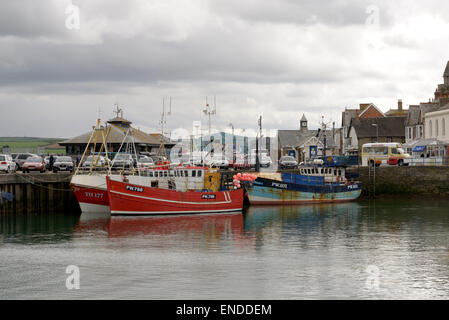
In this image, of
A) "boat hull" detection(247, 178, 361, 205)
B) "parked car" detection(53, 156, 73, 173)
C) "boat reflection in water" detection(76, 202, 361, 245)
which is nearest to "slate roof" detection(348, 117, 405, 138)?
"boat hull" detection(247, 178, 361, 205)

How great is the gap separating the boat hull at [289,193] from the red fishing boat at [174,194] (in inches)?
203

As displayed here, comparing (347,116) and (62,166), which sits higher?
(347,116)

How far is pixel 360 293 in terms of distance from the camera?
24391 mm

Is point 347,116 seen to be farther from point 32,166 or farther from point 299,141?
point 32,166

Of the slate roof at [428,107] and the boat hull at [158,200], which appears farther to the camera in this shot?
the slate roof at [428,107]

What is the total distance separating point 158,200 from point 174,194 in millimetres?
1348

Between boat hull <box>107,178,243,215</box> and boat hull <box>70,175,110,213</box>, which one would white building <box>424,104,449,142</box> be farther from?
boat hull <box>70,175,110,213</box>

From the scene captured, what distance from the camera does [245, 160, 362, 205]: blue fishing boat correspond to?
5809 centimetres

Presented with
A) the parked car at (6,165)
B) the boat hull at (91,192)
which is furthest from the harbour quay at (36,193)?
the parked car at (6,165)

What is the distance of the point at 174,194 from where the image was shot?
48.5 meters

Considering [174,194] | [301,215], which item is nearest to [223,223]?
[174,194]

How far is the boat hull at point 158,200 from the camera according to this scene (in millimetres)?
46656

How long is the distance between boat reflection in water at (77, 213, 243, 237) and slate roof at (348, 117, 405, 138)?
186 ft

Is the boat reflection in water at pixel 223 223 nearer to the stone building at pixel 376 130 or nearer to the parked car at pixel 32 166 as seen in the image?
the parked car at pixel 32 166
